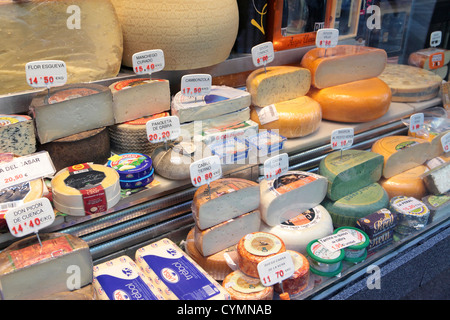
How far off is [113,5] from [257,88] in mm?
650

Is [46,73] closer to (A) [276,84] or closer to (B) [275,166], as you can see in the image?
(B) [275,166]

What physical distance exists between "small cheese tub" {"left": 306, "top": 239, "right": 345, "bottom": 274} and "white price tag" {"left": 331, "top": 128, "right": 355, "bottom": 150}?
0.44 metres

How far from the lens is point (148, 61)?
60.7 inches

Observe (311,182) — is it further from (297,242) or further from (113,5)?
(113,5)

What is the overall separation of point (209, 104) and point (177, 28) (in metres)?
0.31

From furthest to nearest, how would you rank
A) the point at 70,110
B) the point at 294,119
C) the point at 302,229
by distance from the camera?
1. the point at 294,119
2. the point at 302,229
3. the point at 70,110

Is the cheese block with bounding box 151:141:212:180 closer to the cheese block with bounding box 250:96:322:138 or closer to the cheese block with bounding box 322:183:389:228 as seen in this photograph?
the cheese block with bounding box 250:96:322:138

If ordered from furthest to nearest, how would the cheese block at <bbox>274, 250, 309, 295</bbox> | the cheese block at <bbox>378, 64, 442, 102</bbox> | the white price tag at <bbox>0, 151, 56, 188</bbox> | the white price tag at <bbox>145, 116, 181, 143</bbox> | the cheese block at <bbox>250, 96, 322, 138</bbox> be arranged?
the cheese block at <bbox>378, 64, 442, 102</bbox> → the cheese block at <bbox>250, 96, 322, 138</bbox> → the white price tag at <bbox>145, 116, 181, 143</bbox> → the cheese block at <bbox>274, 250, 309, 295</bbox> → the white price tag at <bbox>0, 151, 56, 188</bbox>

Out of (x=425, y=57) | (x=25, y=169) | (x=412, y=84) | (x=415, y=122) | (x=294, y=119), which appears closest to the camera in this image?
(x=25, y=169)

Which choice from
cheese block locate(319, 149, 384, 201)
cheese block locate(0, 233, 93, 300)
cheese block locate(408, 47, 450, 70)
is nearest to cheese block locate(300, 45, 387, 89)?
cheese block locate(319, 149, 384, 201)

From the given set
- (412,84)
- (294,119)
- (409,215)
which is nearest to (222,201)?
(294,119)

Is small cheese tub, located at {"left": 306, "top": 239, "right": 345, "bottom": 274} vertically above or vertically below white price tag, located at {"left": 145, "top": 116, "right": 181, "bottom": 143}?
below

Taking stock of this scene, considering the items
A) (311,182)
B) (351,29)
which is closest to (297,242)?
(311,182)

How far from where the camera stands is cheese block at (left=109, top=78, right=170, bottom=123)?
1.52 meters
